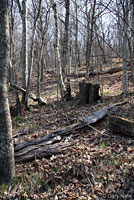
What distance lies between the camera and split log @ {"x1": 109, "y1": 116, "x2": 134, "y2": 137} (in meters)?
4.59

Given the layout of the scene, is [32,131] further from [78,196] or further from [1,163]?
[78,196]

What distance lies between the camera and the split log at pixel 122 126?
15.0 feet

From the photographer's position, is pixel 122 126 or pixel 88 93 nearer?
pixel 122 126

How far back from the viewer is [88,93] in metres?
8.99

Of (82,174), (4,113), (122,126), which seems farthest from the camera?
(122,126)

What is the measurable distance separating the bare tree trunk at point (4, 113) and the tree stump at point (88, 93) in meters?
5.95

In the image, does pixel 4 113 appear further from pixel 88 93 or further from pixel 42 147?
pixel 88 93

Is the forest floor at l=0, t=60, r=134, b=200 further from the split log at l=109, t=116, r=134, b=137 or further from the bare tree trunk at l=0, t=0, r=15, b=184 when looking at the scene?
the bare tree trunk at l=0, t=0, r=15, b=184

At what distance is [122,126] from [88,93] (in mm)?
4458

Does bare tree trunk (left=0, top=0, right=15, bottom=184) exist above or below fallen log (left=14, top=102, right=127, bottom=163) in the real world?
above

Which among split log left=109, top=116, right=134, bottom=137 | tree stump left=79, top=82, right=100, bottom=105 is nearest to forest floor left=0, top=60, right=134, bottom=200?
split log left=109, top=116, right=134, bottom=137

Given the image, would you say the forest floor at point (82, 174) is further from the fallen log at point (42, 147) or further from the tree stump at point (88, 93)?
the tree stump at point (88, 93)

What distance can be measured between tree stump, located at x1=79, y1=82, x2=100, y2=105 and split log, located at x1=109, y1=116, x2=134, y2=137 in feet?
13.2

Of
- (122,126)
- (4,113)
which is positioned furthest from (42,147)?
(122,126)
